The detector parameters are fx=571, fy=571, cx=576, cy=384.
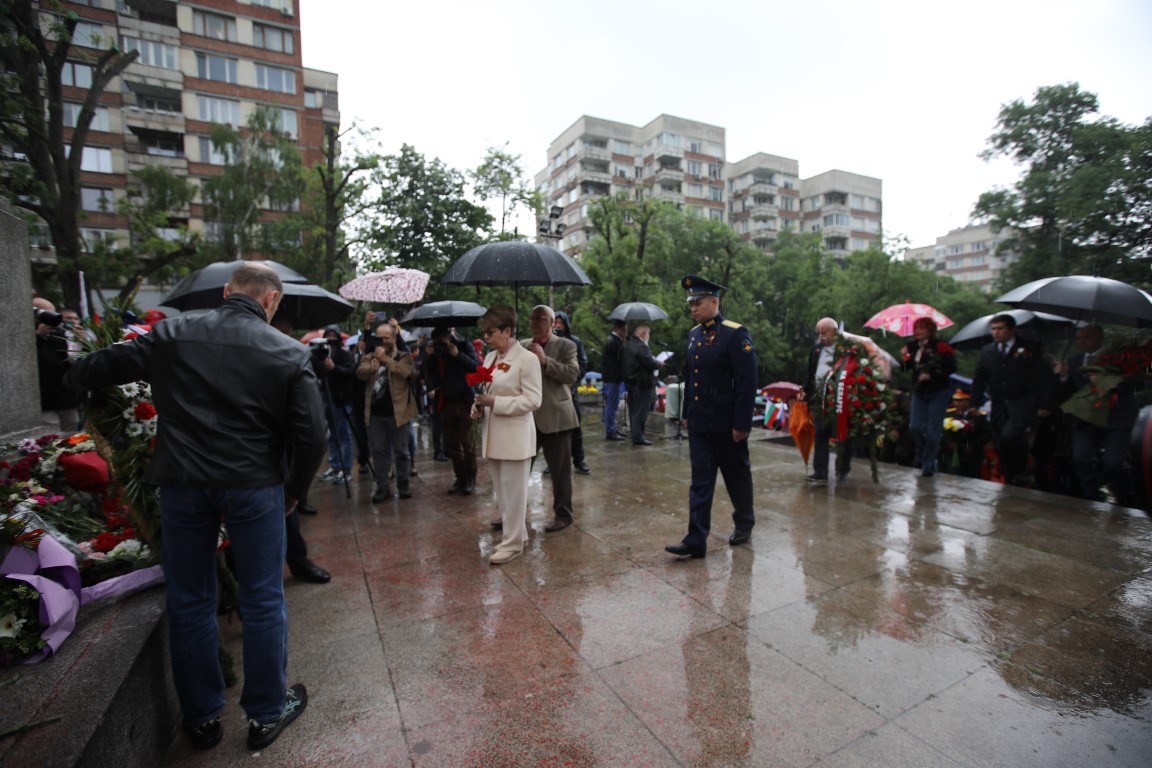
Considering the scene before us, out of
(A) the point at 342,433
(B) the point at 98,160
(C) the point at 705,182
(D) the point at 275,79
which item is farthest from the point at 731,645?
(C) the point at 705,182

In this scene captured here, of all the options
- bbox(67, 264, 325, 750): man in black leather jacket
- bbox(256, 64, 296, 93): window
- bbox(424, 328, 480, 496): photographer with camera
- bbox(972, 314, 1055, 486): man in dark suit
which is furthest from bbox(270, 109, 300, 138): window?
bbox(67, 264, 325, 750): man in black leather jacket

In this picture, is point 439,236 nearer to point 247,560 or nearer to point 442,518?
point 442,518

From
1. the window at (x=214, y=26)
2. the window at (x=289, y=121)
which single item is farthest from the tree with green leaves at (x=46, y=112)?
the window at (x=214, y=26)

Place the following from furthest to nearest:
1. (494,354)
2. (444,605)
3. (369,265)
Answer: (369,265) → (494,354) → (444,605)

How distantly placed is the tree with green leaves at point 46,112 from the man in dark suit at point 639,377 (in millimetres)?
7985

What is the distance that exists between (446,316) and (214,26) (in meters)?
42.9

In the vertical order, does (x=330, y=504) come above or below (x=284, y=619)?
below

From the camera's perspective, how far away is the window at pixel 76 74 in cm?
1188

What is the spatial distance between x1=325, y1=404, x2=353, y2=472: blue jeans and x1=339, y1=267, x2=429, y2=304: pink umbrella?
159 centimetres

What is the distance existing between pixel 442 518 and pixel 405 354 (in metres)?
1.87

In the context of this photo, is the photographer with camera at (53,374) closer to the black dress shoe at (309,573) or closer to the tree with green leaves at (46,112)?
the black dress shoe at (309,573)

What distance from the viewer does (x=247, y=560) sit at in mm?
2395

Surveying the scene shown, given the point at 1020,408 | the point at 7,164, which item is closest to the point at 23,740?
the point at 1020,408

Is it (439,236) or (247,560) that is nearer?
(247,560)
